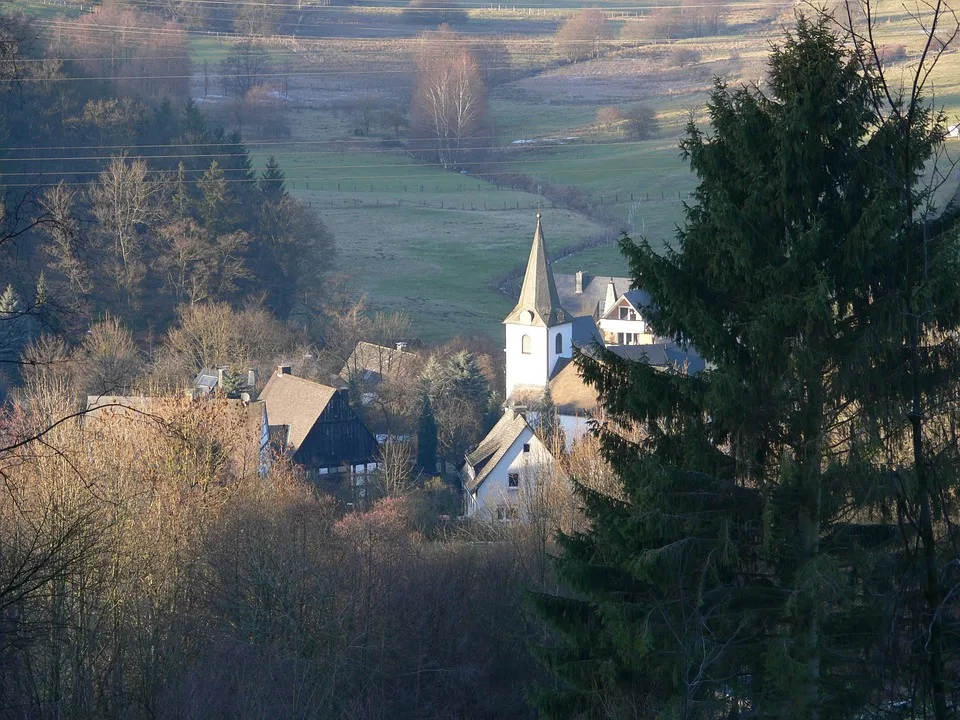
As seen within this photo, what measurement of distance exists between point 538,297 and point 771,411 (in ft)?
159

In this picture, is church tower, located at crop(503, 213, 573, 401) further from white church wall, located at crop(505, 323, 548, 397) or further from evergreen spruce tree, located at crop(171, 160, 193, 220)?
evergreen spruce tree, located at crop(171, 160, 193, 220)

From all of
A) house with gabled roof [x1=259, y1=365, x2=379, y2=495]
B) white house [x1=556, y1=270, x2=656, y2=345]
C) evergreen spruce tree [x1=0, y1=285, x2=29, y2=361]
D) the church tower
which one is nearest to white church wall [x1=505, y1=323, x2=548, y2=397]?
the church tower

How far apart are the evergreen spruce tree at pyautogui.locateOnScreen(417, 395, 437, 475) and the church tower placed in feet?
46.1

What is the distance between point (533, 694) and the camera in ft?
35.2

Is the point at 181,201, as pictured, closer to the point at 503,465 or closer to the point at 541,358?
the point at 541,358

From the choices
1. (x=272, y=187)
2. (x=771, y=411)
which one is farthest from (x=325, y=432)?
(x=771, y=411)

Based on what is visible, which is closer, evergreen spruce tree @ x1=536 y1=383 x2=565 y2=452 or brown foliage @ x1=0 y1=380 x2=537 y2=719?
brown foliage @ x1=0 y1=380 x2=537 y2=719

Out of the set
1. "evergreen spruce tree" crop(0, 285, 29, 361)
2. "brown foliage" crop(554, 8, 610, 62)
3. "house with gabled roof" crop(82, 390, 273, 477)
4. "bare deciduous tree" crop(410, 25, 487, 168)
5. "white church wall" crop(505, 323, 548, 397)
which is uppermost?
"brown foliage" crop(554, 8, 610, 62)

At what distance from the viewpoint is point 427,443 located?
40.6 m

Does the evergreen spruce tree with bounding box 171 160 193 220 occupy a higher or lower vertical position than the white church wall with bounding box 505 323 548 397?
higher

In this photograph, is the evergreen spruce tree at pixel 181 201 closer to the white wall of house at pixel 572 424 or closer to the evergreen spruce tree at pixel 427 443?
the evergreen spruce tree at pixel 427 443

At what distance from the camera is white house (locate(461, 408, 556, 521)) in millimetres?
35438

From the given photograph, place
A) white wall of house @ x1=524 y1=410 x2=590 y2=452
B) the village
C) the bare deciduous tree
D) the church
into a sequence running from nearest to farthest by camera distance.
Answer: the village → the church → white wall of house @ x1=524 y1=410 x2=590 y2=452 → the bare deciduous tree

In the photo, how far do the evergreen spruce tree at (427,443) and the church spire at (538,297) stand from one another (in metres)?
16.4
